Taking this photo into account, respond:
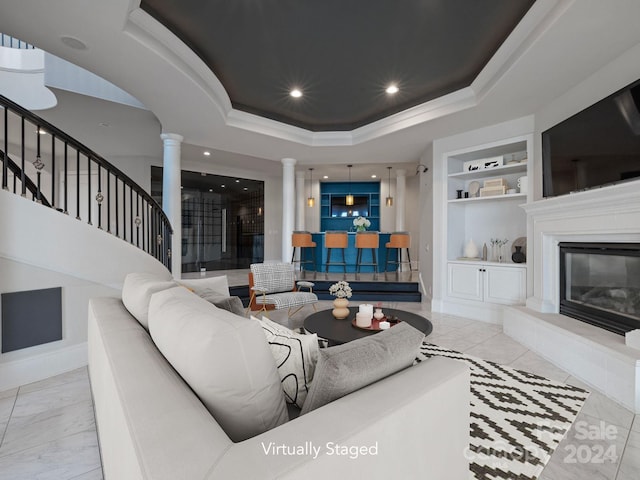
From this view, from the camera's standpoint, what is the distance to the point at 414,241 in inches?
375

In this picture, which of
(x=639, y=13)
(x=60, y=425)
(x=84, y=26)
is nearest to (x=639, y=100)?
(x=639, y=13)

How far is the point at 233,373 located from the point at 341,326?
6.71 ft

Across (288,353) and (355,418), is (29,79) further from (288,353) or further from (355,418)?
(355,418)

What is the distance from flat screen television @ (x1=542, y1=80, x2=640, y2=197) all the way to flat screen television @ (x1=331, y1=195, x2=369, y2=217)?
6.48 meters

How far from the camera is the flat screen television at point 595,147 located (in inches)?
97.0

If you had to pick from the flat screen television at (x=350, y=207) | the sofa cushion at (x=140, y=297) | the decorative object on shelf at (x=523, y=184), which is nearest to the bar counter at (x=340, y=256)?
the flat screen television at (x=350, y=207)

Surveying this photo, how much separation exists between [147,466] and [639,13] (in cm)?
350

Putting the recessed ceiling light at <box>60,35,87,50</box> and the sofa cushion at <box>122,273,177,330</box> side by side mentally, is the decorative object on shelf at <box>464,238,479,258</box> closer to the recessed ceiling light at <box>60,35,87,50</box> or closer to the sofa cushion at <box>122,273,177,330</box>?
the sofa cushion at <box>122,273,177,330</box>

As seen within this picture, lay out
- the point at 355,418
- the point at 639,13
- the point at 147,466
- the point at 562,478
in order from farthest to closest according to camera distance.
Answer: the point at 639,13, the point at 562,478, the point at 355,418, the point at 147,466

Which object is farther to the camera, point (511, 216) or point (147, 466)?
point (511, 216)

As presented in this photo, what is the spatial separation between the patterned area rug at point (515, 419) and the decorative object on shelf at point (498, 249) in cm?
221

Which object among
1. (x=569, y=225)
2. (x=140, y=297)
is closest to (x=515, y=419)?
(x=569, y=225)

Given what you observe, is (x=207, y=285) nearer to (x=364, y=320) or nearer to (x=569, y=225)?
(x=364, y=320)

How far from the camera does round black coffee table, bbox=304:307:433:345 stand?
246 centimetres
